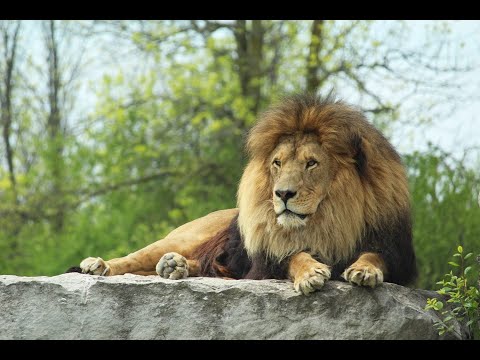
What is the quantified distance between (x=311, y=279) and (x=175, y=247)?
1.85 m

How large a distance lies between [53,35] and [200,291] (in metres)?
14.7

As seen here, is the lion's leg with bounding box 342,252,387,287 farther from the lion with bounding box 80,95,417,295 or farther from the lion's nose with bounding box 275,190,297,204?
the lion's nose with bounding box 275,190,297,204

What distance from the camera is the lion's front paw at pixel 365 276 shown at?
548 cm

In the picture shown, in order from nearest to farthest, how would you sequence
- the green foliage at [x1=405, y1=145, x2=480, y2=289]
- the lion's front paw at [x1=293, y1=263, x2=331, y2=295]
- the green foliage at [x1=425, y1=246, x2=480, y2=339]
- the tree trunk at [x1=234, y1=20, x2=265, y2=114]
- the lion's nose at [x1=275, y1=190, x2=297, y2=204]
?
the lion's front paw at [x1=293, y1=263, x2=331, y2=295], the green foliage at [x1=425, y1=246, x2=480, y2=339], the lion's nose at [x1=275, y1=190, x2=297, y2=204], the green foliage at [x1=405, y1=145, x2=480, y2=289], the tree trunk at [x1=234, y1=20, x2=265, y2=114]

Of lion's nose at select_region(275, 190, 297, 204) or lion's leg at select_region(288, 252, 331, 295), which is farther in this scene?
lion's nose at select_region(275, 190, 297, 204)

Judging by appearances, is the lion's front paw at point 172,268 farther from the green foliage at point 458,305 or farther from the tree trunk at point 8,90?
the tree trunk at point 8,90

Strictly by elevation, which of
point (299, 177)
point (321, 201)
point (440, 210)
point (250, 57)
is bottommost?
point (440, 210)

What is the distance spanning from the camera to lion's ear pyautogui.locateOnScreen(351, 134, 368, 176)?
19.7 feet

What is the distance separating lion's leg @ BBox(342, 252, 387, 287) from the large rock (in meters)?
0.06

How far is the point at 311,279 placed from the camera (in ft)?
17.9

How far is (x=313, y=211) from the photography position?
582 cm

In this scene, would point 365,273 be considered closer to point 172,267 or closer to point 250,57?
point 172,267

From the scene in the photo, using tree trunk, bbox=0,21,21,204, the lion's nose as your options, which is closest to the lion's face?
the lion's nose

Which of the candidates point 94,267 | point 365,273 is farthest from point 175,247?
point 365,273
